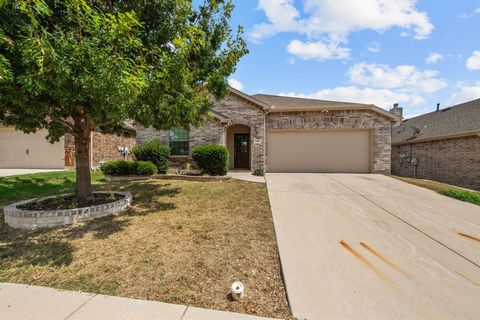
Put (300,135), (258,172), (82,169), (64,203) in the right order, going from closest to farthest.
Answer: (64,203), (82,169), (258,172), (300,135)

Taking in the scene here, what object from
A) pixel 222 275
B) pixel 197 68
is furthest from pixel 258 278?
pixel 197 68

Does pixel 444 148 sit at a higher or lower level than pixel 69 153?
higher

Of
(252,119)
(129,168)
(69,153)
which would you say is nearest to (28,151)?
(69,153)

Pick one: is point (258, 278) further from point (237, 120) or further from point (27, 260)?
point (237, 120)

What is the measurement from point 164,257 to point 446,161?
15.7 meters

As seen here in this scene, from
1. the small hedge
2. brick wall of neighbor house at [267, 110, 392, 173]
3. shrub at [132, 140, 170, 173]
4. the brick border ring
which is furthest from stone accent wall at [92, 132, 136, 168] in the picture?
the brick border ring

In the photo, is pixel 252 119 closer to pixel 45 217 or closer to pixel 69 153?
pixel 45 217

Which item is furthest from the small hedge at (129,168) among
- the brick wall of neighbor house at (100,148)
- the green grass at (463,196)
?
the green grass at (463,196)

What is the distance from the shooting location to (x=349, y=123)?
42.3 ft

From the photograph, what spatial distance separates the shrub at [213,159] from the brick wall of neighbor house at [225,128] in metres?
1.90

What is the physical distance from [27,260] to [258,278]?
10.8 ft

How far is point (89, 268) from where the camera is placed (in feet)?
10.7

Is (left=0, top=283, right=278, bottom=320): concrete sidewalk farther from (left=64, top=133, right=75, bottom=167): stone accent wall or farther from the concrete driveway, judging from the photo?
(left=64, top=133, right=75, bottom=167): stone accent wall

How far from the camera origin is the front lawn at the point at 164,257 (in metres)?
2.79
